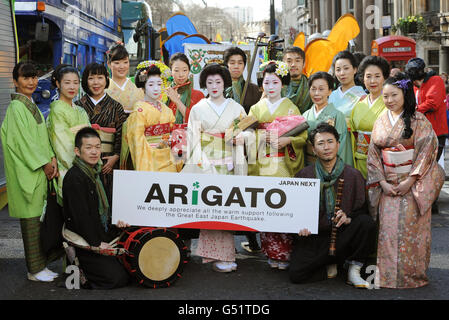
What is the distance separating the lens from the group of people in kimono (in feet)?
14.1

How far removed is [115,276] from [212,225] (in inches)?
30.6

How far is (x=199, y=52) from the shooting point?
29.8ft

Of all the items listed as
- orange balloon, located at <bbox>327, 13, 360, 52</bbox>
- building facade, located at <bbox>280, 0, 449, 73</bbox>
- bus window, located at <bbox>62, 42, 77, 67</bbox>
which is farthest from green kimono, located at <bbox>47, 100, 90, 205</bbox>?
building facade, located at <bbox>280, 0, 449, 73</bbox>

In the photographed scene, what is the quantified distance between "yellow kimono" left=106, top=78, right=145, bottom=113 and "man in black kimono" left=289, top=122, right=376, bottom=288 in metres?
1.83

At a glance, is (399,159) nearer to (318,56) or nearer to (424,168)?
(424,168)

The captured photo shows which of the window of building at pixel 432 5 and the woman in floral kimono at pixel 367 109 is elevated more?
the window of building at pixel 432 5

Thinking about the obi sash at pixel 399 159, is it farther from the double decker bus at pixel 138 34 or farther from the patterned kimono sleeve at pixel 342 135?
the double decker bus at pixel 138 34

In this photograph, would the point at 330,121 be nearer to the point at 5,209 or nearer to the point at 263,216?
the point at 263,216

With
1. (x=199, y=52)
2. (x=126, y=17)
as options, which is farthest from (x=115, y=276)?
(x=126, y=17)

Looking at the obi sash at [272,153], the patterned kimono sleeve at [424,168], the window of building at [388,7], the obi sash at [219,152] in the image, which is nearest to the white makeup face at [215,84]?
the obi sash at [219,152]

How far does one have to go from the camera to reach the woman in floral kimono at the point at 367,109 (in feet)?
15.8

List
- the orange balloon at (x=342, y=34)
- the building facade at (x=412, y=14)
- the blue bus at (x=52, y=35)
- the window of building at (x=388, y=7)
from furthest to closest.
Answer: the window of building at (x=388, y=7), the building facade at (x=412, y=14), the blue bus at (x=52, y=35), the orange balloon at (x=342, y=34)

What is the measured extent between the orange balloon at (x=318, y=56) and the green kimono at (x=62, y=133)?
11.7 ft

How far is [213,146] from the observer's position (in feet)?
15.6
